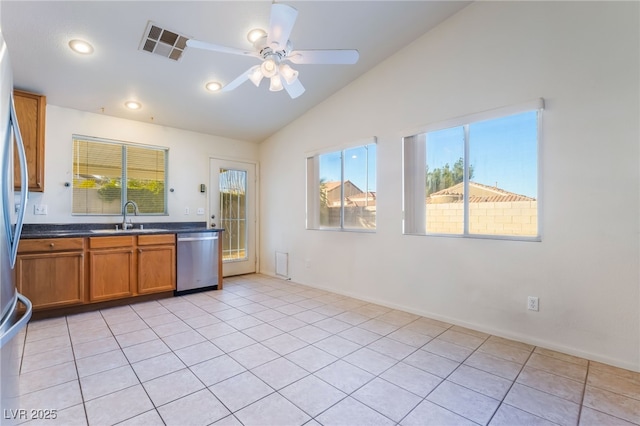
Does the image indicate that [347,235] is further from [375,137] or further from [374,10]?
[374,10]

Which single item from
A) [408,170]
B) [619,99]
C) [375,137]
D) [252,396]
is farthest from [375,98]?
[252,396]

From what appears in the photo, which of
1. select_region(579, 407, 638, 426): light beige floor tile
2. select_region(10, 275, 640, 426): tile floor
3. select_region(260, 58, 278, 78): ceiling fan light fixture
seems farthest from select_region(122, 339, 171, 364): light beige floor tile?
select_region(579, 407, 638, 426): light beige floor tile

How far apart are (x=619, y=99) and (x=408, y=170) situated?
69.5 inches

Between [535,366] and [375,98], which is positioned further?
[375,98]

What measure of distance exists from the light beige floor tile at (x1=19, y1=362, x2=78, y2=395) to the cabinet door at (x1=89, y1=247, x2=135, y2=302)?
55.7 inches

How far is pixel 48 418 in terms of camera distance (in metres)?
1.64

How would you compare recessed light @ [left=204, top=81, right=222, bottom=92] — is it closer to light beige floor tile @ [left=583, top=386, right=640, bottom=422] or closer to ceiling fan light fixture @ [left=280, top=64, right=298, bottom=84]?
ceiling fan light fixture @ [left=280, top=64, right=298, bottom=84]

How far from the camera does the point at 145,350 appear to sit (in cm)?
246

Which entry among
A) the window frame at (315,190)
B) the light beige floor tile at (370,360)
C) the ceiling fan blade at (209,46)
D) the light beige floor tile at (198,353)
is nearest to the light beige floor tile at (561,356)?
the light beige floor tile at (370,360)

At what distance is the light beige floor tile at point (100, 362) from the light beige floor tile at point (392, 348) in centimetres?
198

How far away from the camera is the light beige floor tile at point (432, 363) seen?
2.15 metres

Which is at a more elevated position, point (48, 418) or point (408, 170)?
point (408, 170)

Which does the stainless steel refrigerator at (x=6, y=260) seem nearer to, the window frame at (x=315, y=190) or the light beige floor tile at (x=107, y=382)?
the light beige floor tile at (x=107, y=382)

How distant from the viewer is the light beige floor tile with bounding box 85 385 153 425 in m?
1.64
